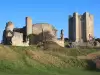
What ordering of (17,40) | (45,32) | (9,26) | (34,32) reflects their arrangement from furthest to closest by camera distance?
(45,32), (34,32), (9,26), (17,40)

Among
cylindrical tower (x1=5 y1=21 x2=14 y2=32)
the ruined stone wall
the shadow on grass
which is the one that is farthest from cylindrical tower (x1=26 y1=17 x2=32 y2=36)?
the shadow on grass

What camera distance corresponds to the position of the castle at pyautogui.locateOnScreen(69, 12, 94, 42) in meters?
82.9

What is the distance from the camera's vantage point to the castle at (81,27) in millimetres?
82875

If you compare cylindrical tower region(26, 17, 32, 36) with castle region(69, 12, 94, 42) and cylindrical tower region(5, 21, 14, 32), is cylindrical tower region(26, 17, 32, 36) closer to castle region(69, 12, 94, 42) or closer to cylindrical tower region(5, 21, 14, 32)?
cylindrical tower region(5, 21, 14, 32)

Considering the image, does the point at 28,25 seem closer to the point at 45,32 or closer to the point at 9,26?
the point at 9,26

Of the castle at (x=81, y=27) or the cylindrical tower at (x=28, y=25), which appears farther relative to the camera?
the castle at (x=81, y=27)

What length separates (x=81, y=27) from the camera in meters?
83.8

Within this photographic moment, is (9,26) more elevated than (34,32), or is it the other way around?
(9,26)

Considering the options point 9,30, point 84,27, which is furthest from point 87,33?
point 9,30

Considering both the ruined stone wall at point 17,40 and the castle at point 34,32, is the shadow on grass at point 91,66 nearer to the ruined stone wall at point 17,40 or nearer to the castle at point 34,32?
the ruined stone wall at point 17,40

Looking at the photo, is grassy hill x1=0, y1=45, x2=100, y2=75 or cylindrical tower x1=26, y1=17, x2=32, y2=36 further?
cylindrical tower x1=26, y1=17, x2=32, y2=36

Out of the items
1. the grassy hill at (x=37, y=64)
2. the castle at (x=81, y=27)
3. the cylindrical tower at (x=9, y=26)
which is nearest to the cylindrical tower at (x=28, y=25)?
the cylindrical tower at (x=9, y=26)

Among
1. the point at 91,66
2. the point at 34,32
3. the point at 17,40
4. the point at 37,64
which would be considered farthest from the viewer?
the point at 34,32

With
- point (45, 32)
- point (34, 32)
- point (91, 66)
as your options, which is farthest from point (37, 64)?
point (45, 32)
